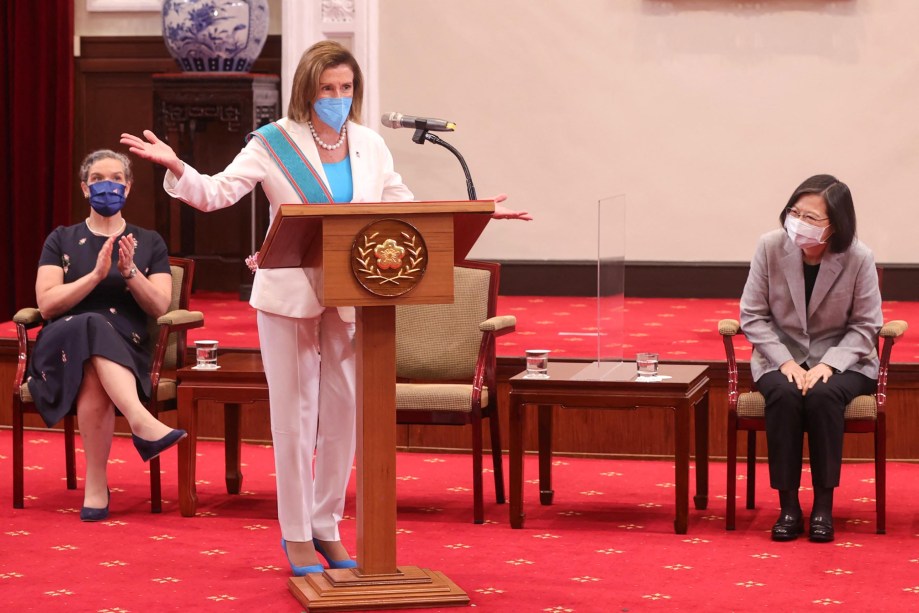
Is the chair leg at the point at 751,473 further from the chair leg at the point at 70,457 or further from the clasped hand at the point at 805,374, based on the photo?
the chair leg at the point at 70,457

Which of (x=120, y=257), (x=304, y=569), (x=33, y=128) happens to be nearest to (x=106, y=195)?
(x=120, y=257)

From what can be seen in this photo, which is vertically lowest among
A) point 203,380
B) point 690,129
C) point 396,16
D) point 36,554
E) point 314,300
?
point 36,554

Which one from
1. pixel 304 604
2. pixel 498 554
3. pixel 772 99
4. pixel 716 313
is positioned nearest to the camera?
pixel 304 604

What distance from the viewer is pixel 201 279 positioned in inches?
317

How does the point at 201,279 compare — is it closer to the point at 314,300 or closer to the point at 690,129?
the point at 690,129

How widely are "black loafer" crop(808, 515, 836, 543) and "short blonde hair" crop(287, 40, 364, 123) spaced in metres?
1.76

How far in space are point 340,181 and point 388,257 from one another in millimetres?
458

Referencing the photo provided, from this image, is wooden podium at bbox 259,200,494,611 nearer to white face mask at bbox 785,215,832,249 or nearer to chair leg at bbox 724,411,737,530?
chair leg at bbox 724,411,737,530

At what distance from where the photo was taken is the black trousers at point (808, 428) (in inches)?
158

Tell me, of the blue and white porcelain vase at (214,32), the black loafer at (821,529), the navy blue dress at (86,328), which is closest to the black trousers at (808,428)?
the black loafer at (821,529)

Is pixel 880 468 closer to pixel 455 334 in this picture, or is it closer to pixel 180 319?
pixel 455 334

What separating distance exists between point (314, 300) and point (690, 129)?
15.5 feet

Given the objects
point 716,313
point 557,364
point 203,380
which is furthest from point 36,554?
point 716,313

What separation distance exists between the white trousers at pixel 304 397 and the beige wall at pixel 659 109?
442 centimetres
